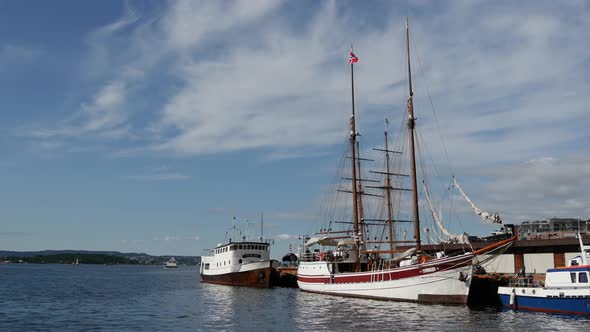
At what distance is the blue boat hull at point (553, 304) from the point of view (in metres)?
39.2

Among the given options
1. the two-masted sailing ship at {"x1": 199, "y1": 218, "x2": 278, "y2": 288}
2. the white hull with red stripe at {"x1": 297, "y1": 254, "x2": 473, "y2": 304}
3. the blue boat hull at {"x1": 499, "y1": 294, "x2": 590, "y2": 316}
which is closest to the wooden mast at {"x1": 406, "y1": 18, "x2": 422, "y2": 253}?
the white hull with red stripe at {"x1": 297, "y1": 254, "x2": 473, "y2": 304}

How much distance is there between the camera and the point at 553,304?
41188 millimetres

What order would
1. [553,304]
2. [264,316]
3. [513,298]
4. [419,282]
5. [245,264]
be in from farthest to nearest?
[245,264]
[419,282]
[513,298]
[264,316]
[553,304]

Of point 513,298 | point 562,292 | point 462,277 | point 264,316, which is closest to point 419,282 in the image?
point 462,277

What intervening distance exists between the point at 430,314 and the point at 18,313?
119ft

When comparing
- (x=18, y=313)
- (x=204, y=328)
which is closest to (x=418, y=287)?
(x=204, y=328)

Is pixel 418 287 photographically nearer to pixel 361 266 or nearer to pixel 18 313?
pixel 361 266

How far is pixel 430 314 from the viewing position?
4175cm

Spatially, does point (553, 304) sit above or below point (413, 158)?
below

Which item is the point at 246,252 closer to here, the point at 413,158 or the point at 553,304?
the point at 413,158

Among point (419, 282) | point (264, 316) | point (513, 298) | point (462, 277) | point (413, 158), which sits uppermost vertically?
point (413, 158)

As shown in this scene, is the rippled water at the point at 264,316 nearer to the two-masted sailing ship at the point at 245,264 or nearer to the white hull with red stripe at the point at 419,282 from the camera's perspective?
the white hull with red stripe at the point at 419,282

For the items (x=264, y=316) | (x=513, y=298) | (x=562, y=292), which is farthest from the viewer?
(x=513, y=298)

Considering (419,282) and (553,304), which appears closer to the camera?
(553,304)
